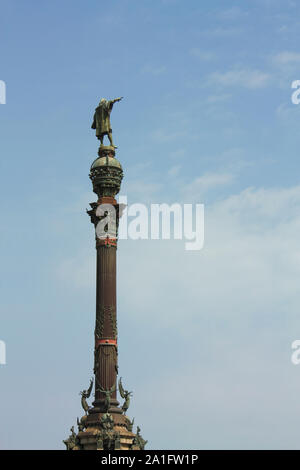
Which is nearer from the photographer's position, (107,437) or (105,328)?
(107,437)

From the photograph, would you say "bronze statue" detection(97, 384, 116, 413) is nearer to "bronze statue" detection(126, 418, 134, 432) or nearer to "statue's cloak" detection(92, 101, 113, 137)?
"bronze statue" detection(126, 418, 134, 432)

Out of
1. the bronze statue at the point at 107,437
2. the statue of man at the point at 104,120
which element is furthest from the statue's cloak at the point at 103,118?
the bronze statue at the point at 107,437

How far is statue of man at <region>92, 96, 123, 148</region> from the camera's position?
88.2 metres

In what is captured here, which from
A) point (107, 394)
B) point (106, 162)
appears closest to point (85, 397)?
point (107, 394)

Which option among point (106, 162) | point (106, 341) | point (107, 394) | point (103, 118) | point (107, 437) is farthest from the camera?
point (103, 118)

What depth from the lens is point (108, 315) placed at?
81938mm

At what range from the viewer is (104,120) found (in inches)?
3484

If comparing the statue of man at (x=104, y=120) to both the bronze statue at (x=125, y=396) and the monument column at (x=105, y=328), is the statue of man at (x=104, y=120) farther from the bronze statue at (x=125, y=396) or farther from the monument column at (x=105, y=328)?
the bronze statue at (x=125, y=396)

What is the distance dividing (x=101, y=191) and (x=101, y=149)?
4.74 m

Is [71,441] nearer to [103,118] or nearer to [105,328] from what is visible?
[105,328]

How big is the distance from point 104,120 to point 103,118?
0.28m
